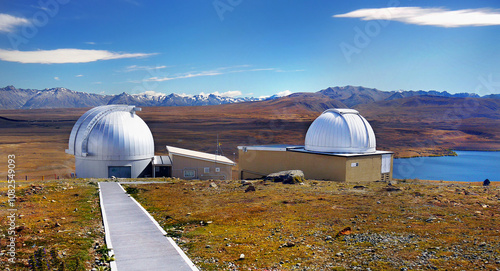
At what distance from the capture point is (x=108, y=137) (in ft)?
94.2

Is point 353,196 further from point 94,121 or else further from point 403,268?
point 94,121

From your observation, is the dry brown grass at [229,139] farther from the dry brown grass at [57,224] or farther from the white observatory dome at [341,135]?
the white observatory dome at [341,135]

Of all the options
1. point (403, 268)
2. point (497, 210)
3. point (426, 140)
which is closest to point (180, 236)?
point (403, 268)

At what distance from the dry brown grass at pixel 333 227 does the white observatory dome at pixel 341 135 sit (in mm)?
9744

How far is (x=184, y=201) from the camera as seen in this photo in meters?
17.0

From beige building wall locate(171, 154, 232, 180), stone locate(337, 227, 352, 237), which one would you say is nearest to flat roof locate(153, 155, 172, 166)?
beige building wall locate(171, 154, 232, 180)

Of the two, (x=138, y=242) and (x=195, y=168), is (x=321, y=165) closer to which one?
(x=195, y=168)

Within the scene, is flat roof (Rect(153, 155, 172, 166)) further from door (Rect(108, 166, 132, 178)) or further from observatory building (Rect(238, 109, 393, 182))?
observatory building (Rect(238, 109, 393, 182))

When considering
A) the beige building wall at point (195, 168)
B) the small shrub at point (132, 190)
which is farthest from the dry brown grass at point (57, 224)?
the beige building wall at point (195, 168)

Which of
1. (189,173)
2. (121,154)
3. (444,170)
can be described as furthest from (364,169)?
(444,170)

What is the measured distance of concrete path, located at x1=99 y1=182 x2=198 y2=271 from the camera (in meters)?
8.47

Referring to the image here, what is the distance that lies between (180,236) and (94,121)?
2202 centimetres

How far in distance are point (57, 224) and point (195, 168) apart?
18.3 metres

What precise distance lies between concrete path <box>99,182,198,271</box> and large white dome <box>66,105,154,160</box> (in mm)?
14420
